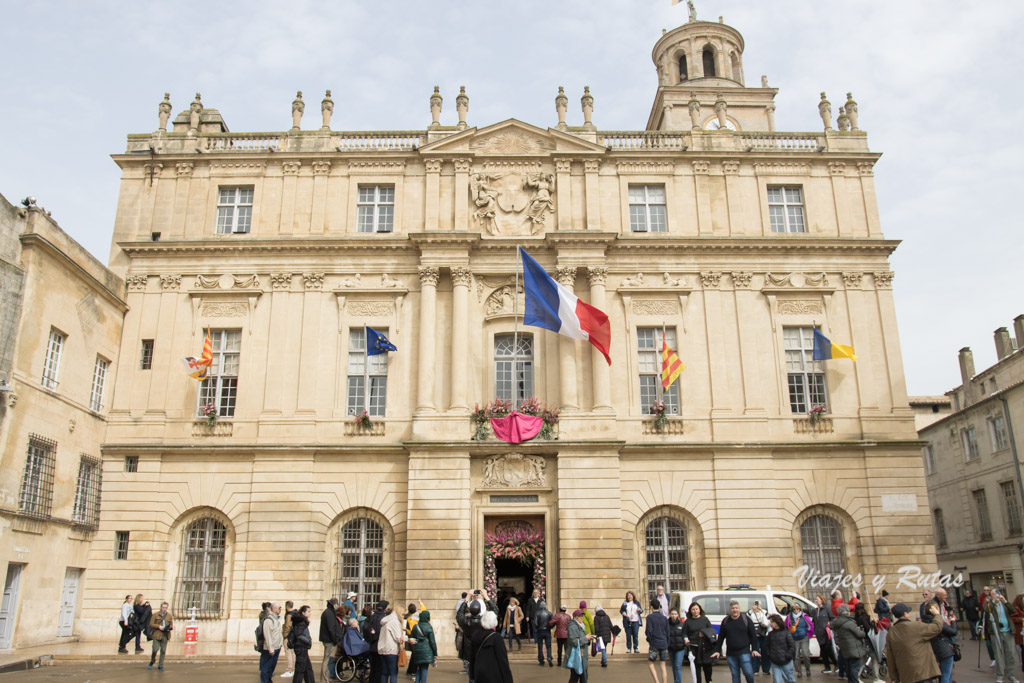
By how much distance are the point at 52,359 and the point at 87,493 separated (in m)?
4.29

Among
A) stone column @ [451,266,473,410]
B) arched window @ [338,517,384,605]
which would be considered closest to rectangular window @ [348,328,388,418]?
stone column @ [451,266,473,410]

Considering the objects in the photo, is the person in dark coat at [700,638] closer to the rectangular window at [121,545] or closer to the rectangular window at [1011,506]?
the rectangular window at [121,545]

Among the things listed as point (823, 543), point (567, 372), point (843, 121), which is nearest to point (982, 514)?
point (823, 543)

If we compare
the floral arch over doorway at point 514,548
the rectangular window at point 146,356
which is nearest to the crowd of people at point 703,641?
the floral arch over doorway at point 514,548

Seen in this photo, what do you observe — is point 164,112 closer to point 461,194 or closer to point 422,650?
point 461,194

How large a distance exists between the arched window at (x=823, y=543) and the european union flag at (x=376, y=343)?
14.1 metres

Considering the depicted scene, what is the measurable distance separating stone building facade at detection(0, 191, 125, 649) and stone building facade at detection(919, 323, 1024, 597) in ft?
98.9

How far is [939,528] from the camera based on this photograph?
130 feet

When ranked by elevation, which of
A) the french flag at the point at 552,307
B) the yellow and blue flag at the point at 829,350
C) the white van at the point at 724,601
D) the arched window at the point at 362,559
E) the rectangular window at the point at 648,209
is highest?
the rectangular window at the point at 648,209

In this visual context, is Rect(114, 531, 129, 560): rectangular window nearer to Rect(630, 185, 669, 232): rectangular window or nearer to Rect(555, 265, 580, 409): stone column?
Rect(555, 265, 580, 409): stone column

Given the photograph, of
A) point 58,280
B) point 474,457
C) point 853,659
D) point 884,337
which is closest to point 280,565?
point 474,457

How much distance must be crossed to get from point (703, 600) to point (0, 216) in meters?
19.7

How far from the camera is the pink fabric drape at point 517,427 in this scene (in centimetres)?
2419

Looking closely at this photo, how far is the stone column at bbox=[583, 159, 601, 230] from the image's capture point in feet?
89.5
